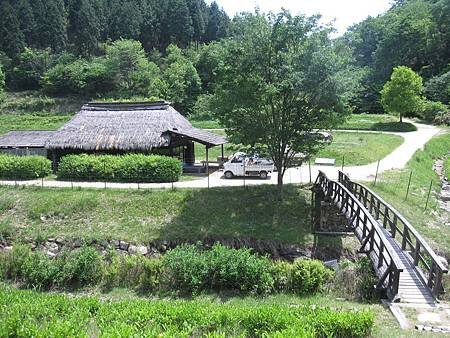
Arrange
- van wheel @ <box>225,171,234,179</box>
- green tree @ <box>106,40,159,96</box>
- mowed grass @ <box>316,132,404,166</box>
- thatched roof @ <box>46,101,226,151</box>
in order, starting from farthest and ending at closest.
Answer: green tree @ <box>106,40,159,96</box>
mowed grass @ <box>316,132,404,166</box>
thatched roof @ <box>46,101,226,151</box>
van wheel @ <box>225,171,234,179</box>

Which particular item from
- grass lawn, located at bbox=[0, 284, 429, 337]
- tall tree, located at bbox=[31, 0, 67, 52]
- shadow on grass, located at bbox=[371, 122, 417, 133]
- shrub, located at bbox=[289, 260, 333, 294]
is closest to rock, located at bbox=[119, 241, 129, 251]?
grass lawn, located at bbox=[0, 284, 429, 337]

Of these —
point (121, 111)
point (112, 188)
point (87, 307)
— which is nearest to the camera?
point (87, 307)

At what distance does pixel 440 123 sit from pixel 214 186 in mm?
31163

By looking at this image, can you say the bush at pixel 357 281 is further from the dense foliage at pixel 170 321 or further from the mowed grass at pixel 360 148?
the mowed grass at pixel 360 148

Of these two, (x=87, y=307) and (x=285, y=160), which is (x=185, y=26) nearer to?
(x=285, y=160)

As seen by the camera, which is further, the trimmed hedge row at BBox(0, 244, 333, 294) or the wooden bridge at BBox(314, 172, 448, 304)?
the trimmed hedge row at BBox(0, 244, 333, 294)

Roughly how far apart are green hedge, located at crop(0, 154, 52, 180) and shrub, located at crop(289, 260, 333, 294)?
17699mm

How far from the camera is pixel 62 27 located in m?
72.9

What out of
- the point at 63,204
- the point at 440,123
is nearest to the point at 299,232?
the point at 63,204

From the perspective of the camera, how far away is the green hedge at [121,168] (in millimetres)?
23297

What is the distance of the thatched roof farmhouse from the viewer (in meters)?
25.8

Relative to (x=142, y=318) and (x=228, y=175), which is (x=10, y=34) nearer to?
(x=228, y=175)

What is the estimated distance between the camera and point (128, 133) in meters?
26.5

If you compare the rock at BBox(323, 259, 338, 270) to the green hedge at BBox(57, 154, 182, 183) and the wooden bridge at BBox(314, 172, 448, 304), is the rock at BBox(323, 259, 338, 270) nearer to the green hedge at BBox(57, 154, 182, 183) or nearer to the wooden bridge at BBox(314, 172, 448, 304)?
the wooden bridge at BBox(314, 172, 448, 304)
